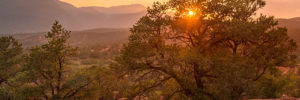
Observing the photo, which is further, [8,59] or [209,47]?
[8,59]

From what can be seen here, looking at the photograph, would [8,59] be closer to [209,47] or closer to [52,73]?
[52,73]

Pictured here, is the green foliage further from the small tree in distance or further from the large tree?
the large tree

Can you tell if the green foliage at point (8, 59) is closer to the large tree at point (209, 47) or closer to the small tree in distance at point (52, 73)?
the small tree in distance at point (52, 73)

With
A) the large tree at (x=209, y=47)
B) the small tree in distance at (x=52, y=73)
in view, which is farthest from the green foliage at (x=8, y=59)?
the large tree at (x=209, y=47)

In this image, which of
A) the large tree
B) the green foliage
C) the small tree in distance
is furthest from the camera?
the green foliage

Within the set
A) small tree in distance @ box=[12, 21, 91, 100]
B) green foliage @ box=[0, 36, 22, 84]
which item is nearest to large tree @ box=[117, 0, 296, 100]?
small tree in distance @ box=[12, 21, 91, 100]

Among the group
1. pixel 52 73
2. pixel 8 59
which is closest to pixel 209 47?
pixel 52 73

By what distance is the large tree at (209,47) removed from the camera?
27.6 ft

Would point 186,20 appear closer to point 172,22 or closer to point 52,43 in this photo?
point 172,22

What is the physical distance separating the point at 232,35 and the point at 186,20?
7.35 feet

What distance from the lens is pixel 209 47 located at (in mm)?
10070

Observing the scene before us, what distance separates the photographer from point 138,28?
10.1 m

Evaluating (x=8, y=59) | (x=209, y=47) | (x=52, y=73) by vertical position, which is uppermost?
(x=209, y=47)

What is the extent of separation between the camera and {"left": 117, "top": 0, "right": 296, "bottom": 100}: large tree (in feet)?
27.6
